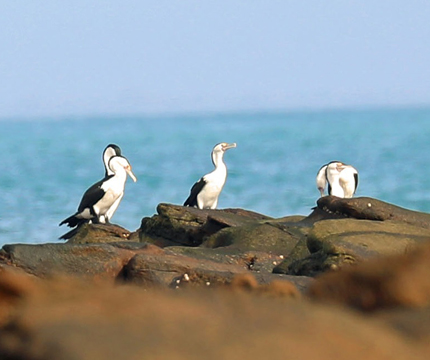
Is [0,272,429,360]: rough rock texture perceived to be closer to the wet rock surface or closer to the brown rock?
the wet rock surface

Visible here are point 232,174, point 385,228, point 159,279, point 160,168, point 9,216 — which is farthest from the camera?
point 160,168

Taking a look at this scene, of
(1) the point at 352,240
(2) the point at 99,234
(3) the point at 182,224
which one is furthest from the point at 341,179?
(1) the point at 352,240

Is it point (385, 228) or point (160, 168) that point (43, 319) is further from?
point (160, 168)

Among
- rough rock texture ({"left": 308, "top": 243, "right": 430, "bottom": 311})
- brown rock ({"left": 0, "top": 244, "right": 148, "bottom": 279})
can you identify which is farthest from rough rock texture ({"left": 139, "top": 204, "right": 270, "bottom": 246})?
rough rock texture ({"left": 308, "top": 243, "right": 430, "bottom": 311})

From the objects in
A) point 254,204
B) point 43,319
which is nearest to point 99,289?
point 43,319

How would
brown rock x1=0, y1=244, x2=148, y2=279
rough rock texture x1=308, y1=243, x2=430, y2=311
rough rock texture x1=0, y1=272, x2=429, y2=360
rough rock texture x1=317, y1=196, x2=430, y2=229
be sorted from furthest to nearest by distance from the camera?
rough rock texture x1=317, y1=196, x2=430, y2=229 → brown rock x1=0, y1=244, x2=148, y2=279 → rough rock texture x1=308, y1=243, x2=430, y2=311 → rough rock texture x1=0, y1=272, x2=429, y2=360

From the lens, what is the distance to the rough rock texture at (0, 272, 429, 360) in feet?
2.33

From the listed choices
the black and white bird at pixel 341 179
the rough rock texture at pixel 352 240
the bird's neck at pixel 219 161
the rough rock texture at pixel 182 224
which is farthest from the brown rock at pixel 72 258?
the bird's neck at pixel 219 161

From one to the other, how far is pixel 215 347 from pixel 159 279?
5.25 metres

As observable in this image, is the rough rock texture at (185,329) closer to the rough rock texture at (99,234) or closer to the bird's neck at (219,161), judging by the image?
the rough rock texture at (99,234)

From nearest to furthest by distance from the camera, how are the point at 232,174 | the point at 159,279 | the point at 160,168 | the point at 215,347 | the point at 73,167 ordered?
the point at 215,347 < the point at 159,279 < the point at 232,174 < the point at 160,168 < the point at 73,167

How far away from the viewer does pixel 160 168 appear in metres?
46.3

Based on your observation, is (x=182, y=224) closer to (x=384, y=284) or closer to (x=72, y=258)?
(x=72, y=258)

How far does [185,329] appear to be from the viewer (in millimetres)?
748
